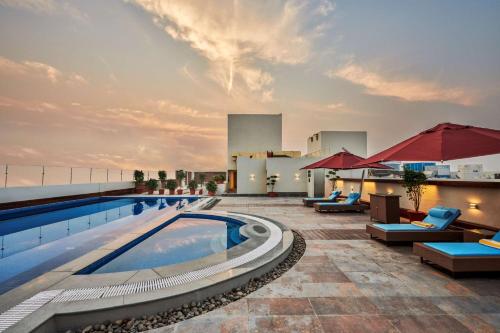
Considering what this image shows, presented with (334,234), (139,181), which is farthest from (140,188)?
(334,234)

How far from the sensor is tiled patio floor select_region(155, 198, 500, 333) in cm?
227

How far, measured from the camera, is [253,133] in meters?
26.1

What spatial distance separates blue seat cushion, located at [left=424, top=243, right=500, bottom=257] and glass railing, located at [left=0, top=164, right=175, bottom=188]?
17.4 meters

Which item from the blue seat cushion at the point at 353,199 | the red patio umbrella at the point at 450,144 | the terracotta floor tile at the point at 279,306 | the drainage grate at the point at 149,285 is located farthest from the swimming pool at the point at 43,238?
the blue seat cushion at the point at 353,199

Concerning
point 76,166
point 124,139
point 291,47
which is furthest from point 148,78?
point 124,139

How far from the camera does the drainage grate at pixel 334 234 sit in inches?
228

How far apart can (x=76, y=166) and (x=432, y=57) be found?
79.4 feet

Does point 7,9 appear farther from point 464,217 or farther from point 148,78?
point 464,217

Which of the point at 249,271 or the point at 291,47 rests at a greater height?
the point at 291,47

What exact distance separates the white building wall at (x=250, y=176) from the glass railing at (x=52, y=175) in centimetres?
1098

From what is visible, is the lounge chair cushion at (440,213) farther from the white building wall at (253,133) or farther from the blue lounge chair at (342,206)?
the white building wall at (253,133)

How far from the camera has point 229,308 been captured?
8.55 feet

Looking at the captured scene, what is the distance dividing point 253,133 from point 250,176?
9206 mm

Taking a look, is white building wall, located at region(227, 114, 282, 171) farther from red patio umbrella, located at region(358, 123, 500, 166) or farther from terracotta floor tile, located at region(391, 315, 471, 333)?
terracotta floor tile, located at region(391, 315, 471, 333)
